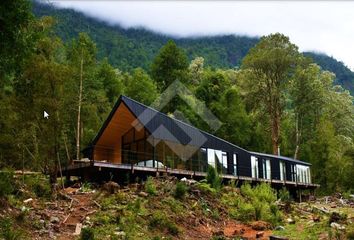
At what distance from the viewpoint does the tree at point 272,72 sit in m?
38.5

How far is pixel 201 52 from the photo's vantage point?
11412 centimetres

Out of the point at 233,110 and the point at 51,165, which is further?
the point at 233,110

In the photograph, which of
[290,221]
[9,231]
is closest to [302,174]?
[290,221]

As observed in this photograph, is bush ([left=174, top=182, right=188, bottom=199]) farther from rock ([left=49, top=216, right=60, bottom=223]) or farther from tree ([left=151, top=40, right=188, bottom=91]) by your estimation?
tree ([left=151, top=40, right=188, bottom=91])

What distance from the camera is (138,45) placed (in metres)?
111

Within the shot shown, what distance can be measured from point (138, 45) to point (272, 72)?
75.6m

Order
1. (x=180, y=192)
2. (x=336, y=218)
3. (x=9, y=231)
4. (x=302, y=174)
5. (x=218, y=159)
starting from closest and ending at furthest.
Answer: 1. (x=9, y=231)
2. (x=336, y=218)
3. (x=180, y=192)
4. (x=218, y=159)
5. (x=302, y=174)

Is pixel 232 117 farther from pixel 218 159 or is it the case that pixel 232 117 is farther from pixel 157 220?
pixel 157 220

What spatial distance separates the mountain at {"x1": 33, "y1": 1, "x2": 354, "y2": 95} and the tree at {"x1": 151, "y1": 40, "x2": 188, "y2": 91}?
33820 mm

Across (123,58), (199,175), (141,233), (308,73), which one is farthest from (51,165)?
(123,58)

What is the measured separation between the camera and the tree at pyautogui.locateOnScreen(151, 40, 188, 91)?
4725 centimetres

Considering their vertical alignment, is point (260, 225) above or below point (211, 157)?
below

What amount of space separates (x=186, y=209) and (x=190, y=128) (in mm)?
9930

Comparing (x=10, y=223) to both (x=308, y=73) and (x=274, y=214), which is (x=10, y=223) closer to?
(x=274, y=214)
